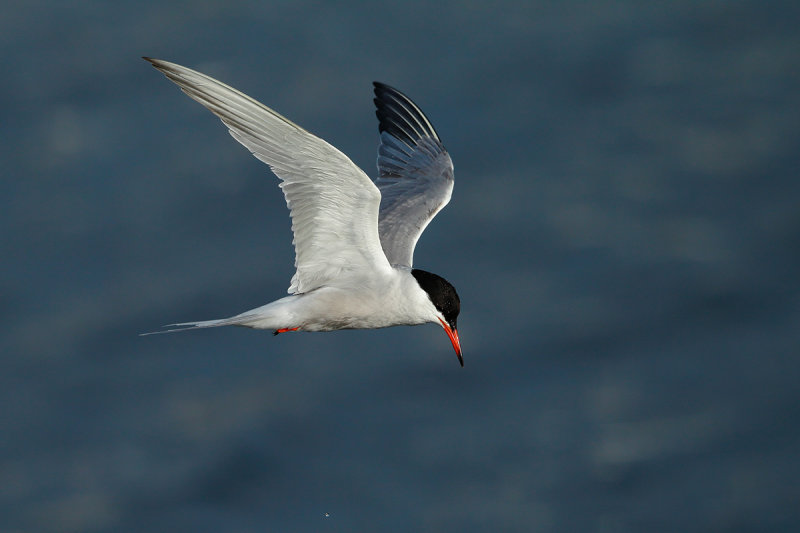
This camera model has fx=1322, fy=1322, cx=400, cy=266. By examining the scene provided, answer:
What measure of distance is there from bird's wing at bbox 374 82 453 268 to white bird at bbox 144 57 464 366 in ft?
0.04

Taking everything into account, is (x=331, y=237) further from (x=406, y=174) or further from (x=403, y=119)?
(x=403, y=119)

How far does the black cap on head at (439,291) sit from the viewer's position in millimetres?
7918

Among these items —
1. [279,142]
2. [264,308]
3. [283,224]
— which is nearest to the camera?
[279,142]

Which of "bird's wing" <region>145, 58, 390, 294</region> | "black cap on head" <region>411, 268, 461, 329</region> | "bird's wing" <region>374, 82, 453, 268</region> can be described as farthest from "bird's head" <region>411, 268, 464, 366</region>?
"bird's wing" <region>374, 82, 453, 268</region>

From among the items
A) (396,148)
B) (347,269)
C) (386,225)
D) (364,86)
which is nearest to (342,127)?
(364,86)

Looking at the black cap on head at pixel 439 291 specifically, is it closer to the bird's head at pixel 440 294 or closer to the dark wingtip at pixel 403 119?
the bird's head at pixel 440 294

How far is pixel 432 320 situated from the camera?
26.6ft

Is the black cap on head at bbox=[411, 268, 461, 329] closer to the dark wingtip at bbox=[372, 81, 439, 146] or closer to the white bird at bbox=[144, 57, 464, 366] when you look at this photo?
the white bird at bbox=[144, 57, 464, 366]

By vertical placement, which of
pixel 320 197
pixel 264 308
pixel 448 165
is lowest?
pixel 264 308

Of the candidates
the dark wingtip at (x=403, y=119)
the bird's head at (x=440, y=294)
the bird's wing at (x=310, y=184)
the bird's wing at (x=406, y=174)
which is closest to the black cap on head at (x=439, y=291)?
the bird's head at (x=440, y=294)

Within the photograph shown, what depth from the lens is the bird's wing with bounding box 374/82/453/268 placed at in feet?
29.5

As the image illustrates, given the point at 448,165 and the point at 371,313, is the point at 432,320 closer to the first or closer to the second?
the point at 371,313

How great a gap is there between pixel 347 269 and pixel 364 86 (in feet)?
17.3

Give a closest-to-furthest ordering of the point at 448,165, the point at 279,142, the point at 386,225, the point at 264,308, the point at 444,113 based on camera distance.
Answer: the point at 279,142 → the point at 264,308 → the point at 386,225 → the point at 448,165 → the point at 444,113
